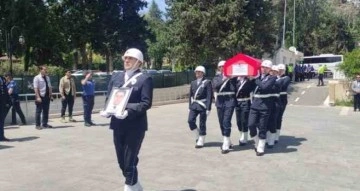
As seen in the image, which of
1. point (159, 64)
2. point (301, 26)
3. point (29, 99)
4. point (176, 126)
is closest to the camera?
point (176, 126)

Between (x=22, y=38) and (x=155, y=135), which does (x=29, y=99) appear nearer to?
(x=155, y=135)

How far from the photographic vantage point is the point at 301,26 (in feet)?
229

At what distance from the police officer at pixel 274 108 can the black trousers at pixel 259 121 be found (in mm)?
313

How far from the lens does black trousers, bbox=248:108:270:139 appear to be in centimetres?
991

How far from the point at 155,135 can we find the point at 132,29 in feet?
136

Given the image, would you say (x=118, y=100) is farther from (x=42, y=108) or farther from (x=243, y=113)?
(x=42, y=108)

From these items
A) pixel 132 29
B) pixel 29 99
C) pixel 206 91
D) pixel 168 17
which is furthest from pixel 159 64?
pixel 206 91

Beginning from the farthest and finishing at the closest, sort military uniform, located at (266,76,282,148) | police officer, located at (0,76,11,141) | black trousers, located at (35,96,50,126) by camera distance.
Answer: black trousers, located at (35,96,50,126) → police officer, located at (0,76,11,141) → military uniform, located at (266,76,282,148)

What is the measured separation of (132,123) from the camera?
19.9ft

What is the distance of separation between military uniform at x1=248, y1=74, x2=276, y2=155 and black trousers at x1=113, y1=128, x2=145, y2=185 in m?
4.27

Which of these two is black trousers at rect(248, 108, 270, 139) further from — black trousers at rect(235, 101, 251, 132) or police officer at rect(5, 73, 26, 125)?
police officer at rect(5, 73, 26, 125)

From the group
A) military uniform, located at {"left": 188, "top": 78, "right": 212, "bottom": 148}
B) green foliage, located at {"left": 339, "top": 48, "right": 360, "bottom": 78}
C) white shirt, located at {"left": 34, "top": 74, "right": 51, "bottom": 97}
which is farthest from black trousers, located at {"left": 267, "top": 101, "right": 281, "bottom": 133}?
green foliage, located at {"left": 339, "top": 48, "right": 360, "bottom": 78}

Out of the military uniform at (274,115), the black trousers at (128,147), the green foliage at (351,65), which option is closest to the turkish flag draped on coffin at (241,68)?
the military uniform at (274,115)

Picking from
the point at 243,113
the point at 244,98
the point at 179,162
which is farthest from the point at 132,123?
the point at 243,113
